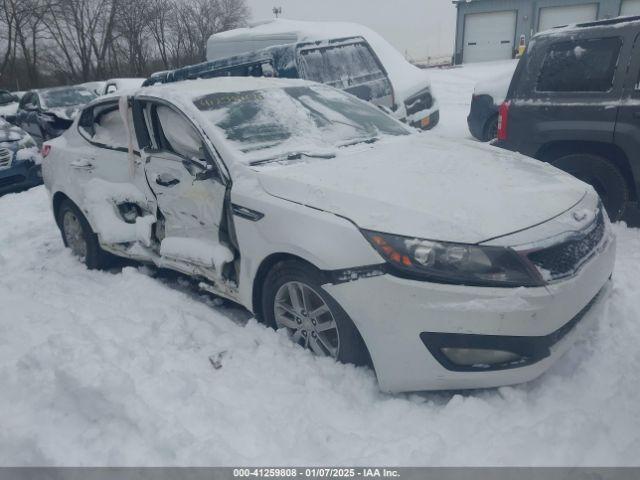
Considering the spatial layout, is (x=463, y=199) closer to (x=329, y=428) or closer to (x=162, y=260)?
A: (x=329, y=428)

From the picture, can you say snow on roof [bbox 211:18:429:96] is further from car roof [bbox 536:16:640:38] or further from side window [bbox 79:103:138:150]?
side window [bbox 79:103:138:150]

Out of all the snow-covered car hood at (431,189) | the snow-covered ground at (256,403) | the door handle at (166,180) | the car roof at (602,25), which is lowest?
the snow-covered ground at (256,403)

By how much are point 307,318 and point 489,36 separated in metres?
26.4

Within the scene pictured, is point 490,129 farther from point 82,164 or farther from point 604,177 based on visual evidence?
point 82,164

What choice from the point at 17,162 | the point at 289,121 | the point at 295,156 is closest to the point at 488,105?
the point at 289,121

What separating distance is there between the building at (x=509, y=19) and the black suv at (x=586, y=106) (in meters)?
22.1

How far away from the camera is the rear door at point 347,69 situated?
7613mm

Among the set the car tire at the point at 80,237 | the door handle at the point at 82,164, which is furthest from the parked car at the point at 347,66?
the car tire at the point at 80,237

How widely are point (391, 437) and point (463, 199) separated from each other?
125 cm

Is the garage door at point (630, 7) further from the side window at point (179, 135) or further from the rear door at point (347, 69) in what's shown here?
the side window at point (179, 135)

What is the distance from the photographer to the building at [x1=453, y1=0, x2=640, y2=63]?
23.5 meters

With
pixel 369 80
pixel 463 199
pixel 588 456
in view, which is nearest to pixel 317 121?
pixel 463 199

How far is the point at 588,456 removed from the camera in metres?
2.22

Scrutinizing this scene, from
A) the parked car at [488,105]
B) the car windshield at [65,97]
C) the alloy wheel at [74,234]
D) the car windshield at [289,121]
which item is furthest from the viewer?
the car windshield at [65,97]
